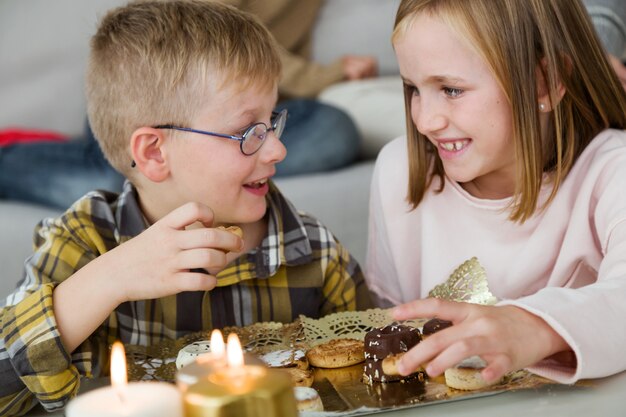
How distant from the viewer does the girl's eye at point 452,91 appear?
1257mm

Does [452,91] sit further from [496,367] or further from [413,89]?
[496,367]

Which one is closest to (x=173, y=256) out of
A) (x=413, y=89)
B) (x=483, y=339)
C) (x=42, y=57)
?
(x=483, y=339)

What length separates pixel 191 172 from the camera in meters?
1.29

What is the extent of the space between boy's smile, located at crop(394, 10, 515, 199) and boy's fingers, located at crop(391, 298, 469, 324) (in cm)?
47

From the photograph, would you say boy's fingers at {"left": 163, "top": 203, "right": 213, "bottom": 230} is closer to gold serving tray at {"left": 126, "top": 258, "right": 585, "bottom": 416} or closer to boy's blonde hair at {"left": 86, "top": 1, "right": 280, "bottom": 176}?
gold serving tray at {"left": 126, "top": 258, "right": 585, "bottom": 416}

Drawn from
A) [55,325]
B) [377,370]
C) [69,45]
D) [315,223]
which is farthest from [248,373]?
[69,45]

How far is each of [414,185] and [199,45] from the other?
1.46 ft

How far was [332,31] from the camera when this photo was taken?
9.75ft

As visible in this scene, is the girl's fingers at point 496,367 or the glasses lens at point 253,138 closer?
the girl's fingers at point 496,367

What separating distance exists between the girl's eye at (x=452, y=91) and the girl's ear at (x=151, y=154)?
0.43 m

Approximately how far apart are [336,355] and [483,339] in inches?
10.2

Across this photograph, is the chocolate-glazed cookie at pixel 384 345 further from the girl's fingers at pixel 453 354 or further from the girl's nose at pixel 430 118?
the girl's nose at pixel 430 118

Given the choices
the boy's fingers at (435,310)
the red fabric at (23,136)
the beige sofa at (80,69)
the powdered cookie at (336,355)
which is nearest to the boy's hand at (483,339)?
the boy's fingers at (435,310)

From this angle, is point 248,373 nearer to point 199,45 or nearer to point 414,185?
point 199,45
